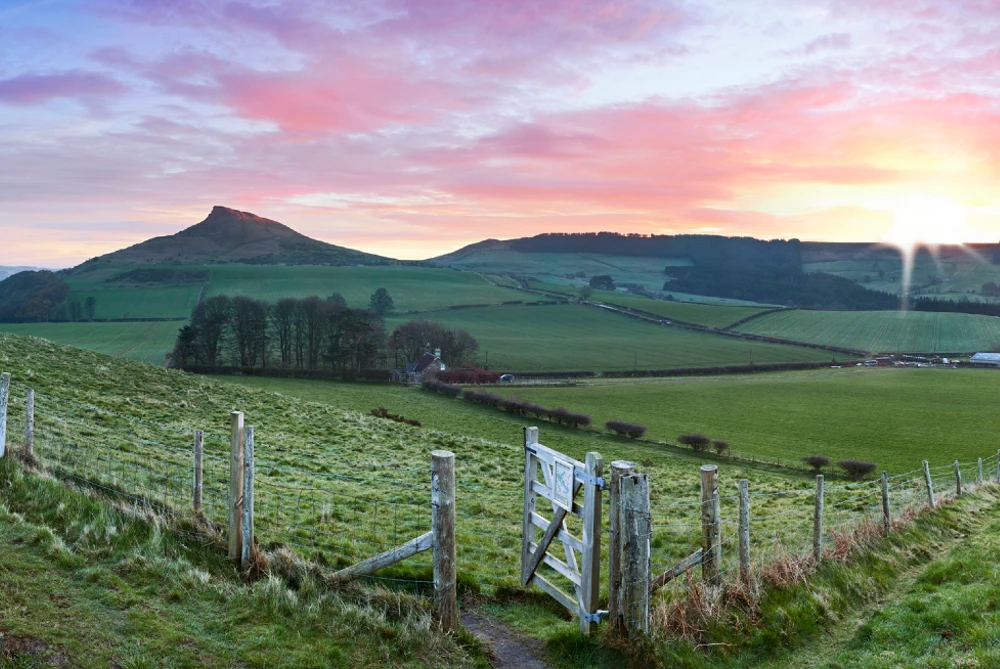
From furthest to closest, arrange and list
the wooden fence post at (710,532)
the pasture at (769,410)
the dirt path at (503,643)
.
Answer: the pasture at (769,410) < the wooden fence post at (710,532) < the dirt path at (503,643)

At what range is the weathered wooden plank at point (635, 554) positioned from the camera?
7.22m

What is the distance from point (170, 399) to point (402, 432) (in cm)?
930

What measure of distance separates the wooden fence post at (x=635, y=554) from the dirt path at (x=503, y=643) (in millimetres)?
1065

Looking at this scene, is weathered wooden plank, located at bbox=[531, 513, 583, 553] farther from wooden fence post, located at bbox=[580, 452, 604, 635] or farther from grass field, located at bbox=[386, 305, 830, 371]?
grass field, located at bbox=[386, 305, 830, 371]

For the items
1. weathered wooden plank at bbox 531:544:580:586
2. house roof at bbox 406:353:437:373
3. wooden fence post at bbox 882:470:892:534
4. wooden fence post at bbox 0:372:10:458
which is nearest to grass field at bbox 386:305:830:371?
house roof at bbox 406:353:437:373

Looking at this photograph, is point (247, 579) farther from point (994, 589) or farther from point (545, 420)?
point (545, 420)

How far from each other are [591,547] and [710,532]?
70.7 inches

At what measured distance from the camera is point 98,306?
419ft

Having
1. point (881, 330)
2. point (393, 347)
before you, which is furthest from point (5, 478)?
point (881, 330)

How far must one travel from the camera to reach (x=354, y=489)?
578 inches

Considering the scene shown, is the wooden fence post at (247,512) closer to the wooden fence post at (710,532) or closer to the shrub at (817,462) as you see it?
the wooden fence post at (710,532)

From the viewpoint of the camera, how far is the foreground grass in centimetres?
630

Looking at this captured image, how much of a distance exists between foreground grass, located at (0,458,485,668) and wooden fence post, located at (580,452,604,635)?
133 cm

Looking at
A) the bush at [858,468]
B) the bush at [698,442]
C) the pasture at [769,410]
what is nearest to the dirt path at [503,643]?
the pasture at [769,410]
